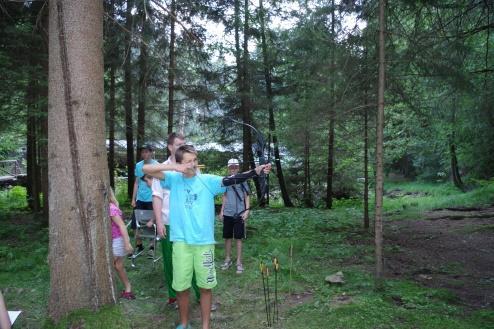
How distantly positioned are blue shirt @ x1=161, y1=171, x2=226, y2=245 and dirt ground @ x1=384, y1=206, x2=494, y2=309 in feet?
12.0

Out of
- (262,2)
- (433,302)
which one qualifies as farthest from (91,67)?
(262,2)

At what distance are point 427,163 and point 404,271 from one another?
97.4 feet

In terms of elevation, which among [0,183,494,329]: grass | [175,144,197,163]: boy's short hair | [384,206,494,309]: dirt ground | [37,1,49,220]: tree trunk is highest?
[37,1,49,220]: tree trunk

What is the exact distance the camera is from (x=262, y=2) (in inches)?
708

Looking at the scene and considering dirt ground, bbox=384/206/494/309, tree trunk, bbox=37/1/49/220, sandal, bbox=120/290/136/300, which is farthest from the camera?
tree trunk, bbox=37/1/49/220

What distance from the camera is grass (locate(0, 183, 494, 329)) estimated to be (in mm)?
4816

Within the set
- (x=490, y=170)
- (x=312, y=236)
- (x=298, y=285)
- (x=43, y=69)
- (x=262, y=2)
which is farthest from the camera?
(x=490, y=170)

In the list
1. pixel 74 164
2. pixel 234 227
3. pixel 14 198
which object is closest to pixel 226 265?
pixel 234 227

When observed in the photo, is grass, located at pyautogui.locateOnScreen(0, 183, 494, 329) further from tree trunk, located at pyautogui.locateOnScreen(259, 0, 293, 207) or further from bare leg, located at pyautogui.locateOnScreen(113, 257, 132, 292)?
tree trunk, located at pyautogui.locateOnScreen(259, 0, 293, 207)

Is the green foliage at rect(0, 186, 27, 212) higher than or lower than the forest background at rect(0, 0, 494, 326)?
lower

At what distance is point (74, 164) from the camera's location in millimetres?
3955

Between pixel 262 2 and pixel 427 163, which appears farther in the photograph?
pixel 427 163

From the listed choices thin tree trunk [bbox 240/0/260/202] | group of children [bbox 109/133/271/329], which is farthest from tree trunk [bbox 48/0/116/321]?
thin tree trunk [bbox 240/0/260/202]

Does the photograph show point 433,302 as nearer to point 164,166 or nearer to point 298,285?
point 298,285
